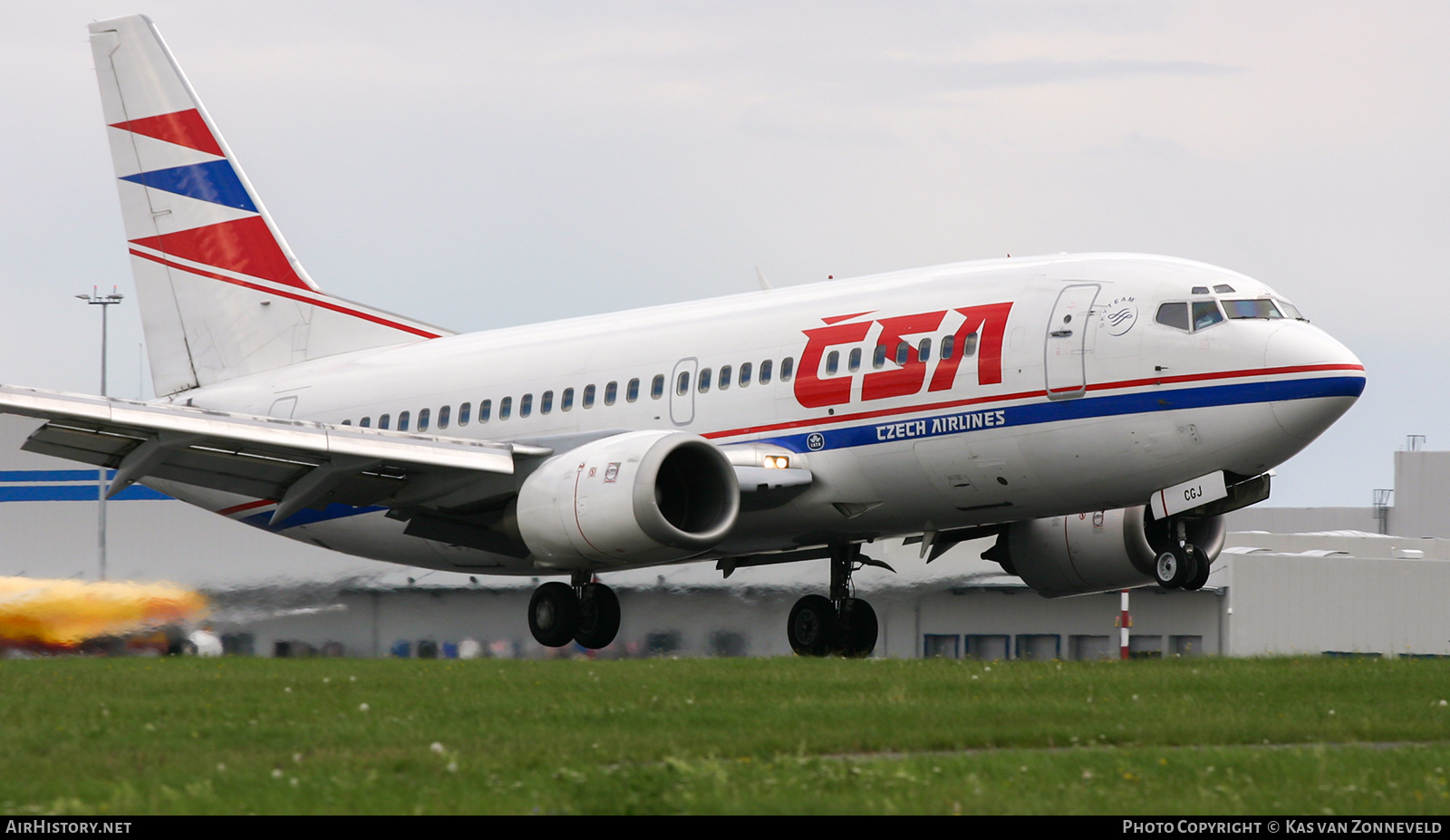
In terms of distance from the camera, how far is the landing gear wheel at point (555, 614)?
73.2 ft

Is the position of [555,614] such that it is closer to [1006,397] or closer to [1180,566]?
[1006,397]

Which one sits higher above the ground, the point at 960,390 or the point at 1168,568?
the point at 960,390

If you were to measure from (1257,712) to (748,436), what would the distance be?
874cm

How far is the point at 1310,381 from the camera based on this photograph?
17703 mm

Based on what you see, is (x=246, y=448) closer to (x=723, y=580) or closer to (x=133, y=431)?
(x=133, y=431)

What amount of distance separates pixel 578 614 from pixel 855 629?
12.4 feet

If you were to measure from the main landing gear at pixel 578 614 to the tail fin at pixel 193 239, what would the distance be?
623cm

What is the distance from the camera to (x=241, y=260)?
90.1 feet

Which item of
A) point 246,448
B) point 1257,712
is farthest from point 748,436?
point 1257,712

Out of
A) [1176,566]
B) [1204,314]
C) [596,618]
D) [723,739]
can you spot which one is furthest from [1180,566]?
[723,739]

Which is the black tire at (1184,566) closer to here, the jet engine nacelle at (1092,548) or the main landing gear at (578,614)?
the jet engine nacelle at (1092,548)

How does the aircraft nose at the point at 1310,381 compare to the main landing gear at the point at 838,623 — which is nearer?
the aircraft nose at the point at 1310,381

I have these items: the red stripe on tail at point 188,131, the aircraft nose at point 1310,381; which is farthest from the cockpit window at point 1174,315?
the red stripe on tail at point 188,131

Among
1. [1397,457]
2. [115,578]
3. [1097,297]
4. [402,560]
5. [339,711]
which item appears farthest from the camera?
Result: [1397,457]
